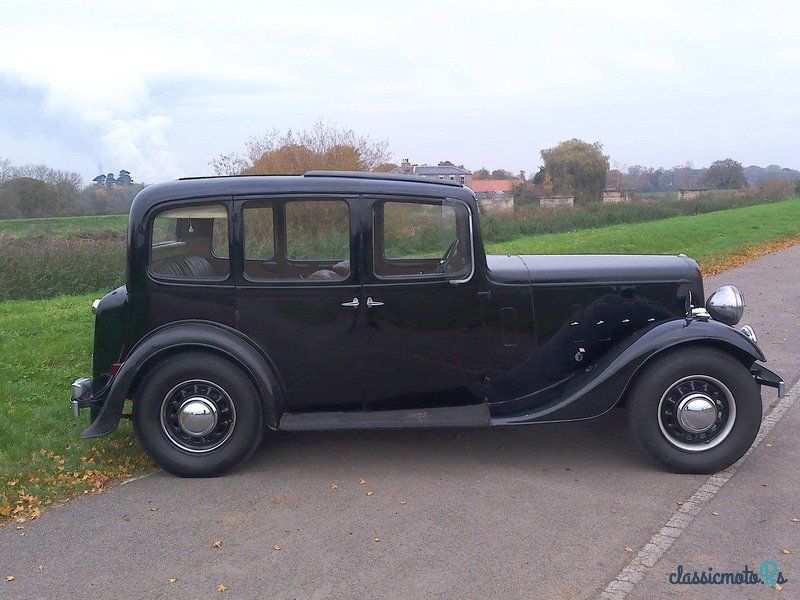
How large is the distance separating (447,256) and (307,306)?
3.41ft

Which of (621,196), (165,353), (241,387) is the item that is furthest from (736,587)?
(621,196)

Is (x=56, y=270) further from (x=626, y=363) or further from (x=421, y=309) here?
(x=626, y=363)

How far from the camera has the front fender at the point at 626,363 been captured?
4934 millimetres

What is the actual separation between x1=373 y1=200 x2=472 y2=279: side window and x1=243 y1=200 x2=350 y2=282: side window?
0.83 ft

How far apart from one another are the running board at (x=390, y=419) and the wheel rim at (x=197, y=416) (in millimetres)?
385

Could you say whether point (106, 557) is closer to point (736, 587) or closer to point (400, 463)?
point (400, 463)

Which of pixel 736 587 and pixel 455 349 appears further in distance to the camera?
pixel 455 349

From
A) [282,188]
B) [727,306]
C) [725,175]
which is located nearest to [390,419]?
[282,188]

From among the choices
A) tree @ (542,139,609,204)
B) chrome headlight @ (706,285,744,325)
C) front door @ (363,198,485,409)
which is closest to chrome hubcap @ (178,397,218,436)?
front door @ (363,198,485,409)

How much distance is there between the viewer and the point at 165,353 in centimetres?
494

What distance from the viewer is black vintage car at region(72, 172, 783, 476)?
16.2 feet

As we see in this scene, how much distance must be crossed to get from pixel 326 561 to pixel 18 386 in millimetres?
4604

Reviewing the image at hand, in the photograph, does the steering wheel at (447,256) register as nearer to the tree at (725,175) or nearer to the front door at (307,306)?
the front door at (307,306)

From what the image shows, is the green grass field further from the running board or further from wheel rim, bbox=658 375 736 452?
wheel rim, bbox=658 375 736 452
